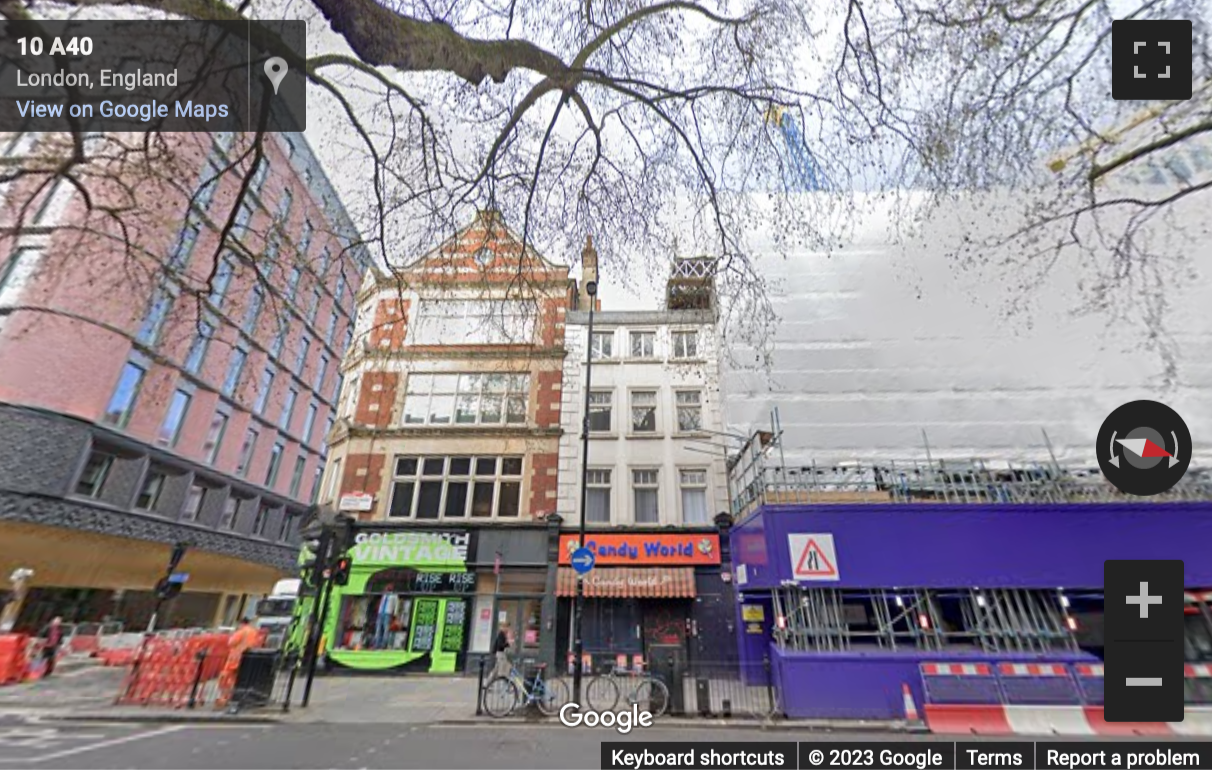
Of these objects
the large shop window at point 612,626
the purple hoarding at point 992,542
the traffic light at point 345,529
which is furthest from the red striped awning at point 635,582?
the traffic light at point 345,529

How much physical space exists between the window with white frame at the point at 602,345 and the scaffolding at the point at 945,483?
759cm

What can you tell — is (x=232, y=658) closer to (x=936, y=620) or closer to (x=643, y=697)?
(x=643, y=697)

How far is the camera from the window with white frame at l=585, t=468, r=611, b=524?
1642 cm

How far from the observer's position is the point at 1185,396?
37.8 ft

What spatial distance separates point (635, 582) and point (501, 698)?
5556mm

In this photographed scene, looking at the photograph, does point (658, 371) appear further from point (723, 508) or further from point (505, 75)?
point (505, 75)

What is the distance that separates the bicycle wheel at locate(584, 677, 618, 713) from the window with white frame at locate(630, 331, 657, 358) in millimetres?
10909

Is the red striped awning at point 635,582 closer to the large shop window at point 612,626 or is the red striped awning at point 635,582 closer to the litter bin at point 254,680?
the large shop window at point 612,626

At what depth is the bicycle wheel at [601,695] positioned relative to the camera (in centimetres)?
1000

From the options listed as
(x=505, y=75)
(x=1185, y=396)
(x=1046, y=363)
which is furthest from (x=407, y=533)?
(x=1185, y=396)

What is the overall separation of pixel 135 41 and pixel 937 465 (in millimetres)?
15818

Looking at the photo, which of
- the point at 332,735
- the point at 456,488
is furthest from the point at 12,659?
the point at 456,488

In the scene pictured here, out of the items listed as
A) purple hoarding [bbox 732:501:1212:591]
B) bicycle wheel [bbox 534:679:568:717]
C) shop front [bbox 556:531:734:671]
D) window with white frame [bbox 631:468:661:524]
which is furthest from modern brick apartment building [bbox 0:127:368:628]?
purple hoarding [bbox 732:501:1212:591]

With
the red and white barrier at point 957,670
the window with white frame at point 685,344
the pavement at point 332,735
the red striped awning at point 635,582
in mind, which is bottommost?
the pavement at point 332,735
